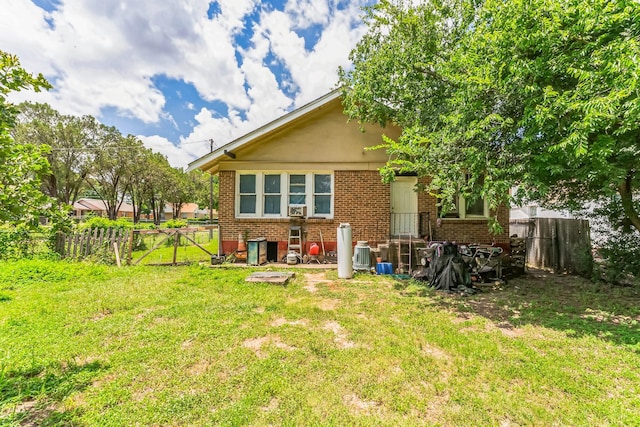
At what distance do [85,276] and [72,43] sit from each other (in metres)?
5.58

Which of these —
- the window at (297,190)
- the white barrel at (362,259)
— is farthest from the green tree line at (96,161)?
the white barrel at (362,259)

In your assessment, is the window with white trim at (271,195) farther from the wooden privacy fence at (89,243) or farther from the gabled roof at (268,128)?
the wooden privacy fence at (89,243)

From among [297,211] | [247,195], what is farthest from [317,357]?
[247,195]

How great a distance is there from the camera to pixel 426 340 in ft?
12.6

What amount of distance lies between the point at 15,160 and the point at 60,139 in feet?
94.3

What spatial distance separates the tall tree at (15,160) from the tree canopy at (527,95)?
5507mm

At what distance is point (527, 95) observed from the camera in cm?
447

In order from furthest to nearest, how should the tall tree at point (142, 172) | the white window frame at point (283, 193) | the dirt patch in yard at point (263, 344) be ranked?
the tall tree at point (142, 172), the white window frame at point (283, 193), the dirt patch in yard at point (263, 344)

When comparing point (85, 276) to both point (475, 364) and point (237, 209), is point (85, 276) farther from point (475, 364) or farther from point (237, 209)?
point (475, 364)

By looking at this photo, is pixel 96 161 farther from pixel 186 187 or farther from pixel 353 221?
pixel 353 221

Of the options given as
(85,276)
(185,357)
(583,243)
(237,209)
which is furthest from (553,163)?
(85,276)

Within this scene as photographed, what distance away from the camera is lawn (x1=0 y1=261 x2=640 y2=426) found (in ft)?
8.09

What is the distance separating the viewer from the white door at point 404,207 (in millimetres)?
9500

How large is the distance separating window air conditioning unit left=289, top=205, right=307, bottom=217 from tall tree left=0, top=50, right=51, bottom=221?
23.8 feet
